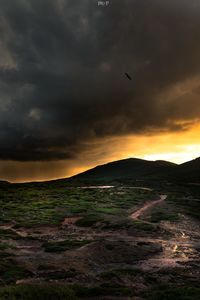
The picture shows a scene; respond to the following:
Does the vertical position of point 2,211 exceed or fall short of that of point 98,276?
it exceeds it

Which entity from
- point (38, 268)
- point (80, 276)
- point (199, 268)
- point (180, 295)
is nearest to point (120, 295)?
point (180, 295)

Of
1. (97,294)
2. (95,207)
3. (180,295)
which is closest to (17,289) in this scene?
(97,294)

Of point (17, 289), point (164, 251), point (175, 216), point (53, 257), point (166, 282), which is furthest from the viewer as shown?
point (175, 216)

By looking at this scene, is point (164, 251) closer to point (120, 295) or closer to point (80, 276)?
point (80, 276)

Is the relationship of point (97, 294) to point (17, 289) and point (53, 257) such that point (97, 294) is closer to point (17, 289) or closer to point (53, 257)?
point (17, 289)

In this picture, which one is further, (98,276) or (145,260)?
(145,260)

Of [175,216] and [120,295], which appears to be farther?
[175,216]

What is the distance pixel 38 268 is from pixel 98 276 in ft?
19.5

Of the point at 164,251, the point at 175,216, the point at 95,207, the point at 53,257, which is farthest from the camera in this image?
the point at 95,207

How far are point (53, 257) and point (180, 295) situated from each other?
57.3 feet

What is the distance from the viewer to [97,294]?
2736cm

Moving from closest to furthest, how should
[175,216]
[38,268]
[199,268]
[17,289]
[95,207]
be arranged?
[17,289]
[38,268]
[199,268]
[175,216]
[95,207]

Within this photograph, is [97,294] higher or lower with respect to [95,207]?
lower

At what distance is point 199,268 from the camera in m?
37.4
